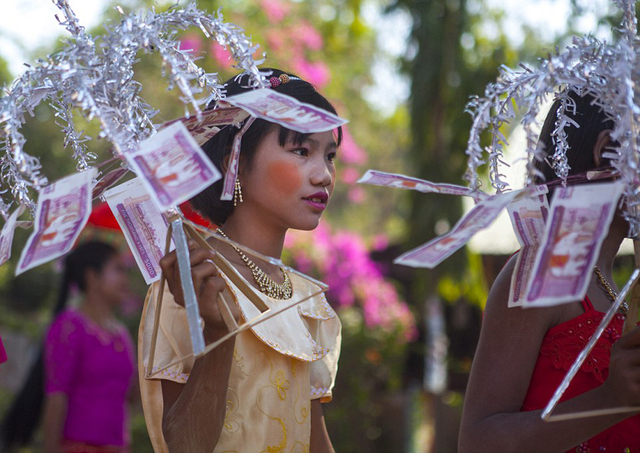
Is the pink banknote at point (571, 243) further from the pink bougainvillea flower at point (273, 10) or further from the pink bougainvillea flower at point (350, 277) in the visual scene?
the pink bougainvillea flower at point (273, 10)

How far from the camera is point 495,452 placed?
1.65 metres

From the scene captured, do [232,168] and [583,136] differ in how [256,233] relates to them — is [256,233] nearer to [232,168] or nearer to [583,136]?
[232,168]

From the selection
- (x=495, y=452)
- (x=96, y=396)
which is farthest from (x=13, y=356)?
(x=495, y=452)

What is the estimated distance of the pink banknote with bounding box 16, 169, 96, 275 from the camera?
4.52ft

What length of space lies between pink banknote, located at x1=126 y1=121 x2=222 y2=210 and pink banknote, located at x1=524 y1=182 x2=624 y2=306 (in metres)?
0.57

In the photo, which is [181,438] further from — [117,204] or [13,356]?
[13,356]

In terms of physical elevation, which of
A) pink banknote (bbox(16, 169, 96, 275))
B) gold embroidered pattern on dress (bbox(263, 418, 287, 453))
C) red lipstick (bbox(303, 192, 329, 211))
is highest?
pink banknote (bbox(16, 169, 96, 275))

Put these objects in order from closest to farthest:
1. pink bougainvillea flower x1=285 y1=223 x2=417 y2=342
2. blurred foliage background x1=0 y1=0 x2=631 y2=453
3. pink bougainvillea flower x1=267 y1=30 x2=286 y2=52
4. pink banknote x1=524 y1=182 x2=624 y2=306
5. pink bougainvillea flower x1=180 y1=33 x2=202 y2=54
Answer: pink banknote x1=524 y1=182 x2=624 y2=306
blurred foliage background x1=0 y1=0 x2=631 y2=453
pink bougainvillea flower x1=285 y1=223 x2=417 y2=342
pink bougainvillea flower x1=180 y1=33 x2=202 y2=54
pink bougainvillea flower x1=267 y1=30 x2=286 y2=52

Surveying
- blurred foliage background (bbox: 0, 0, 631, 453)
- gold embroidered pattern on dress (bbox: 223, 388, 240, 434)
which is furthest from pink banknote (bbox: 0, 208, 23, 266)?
blurred foliage background (bbox: 0, 0, 631, 453)

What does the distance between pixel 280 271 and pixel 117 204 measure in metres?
0.64

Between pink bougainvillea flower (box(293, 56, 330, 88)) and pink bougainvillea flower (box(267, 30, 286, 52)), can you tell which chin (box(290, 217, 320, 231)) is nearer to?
pink bougainvillea flower (box(293, 56, 330, 88))

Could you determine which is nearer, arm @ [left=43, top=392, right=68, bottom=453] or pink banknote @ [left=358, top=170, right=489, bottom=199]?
pink banknote @ [left=358, top=170, right=489, bottom=199]

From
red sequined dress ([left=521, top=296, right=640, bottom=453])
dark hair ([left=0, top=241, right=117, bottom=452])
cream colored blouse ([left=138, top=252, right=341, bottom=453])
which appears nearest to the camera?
red sequined dress ([left=521, top=296, right=640, bottom=453])

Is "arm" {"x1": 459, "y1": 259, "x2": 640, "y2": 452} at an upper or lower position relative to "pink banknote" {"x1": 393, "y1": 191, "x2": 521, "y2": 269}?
lower
